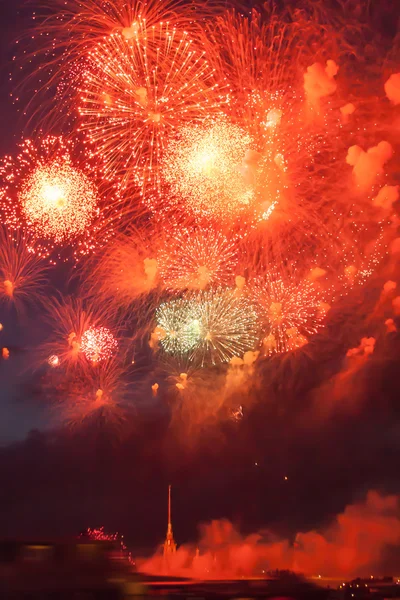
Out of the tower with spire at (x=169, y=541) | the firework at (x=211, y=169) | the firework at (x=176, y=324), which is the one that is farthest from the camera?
the tower with spire at (x=169, y=541)

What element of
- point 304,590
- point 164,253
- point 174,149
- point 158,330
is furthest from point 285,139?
point 304,590

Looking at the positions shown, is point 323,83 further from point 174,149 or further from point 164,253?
point 164,253

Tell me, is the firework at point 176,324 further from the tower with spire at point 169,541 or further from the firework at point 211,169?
the tower with spire at point 169,541

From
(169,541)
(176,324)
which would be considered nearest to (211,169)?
(176,324)

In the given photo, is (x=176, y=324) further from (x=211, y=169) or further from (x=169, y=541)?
(x=169, y=541)

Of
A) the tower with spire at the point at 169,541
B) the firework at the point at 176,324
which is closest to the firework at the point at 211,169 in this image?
the firework at the point at 176,324

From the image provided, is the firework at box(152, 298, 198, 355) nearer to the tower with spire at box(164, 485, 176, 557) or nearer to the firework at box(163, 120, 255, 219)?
the firework at box(163, 120, 255, 219)

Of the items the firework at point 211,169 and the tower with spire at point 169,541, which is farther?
the tower with spire at point 169,541

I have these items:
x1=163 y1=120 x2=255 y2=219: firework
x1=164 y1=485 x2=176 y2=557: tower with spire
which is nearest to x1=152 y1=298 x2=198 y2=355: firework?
x1=163 y1=120 x2=255 y2=219: firework

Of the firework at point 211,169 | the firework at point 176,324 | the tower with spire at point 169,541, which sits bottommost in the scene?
the tower with spire at point 169,541

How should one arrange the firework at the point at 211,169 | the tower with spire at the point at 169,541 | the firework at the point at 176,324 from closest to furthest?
the firework at the point at 211,169 < the firework at the point at 176,324 < the tower with spire at the point at 169,541

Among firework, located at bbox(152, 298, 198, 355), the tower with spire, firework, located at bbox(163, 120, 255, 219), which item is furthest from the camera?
the tower with spire
